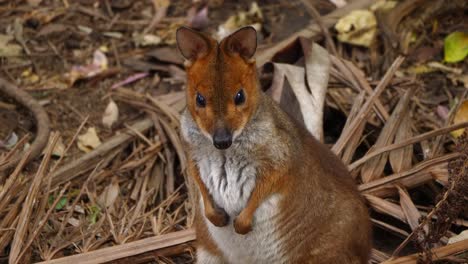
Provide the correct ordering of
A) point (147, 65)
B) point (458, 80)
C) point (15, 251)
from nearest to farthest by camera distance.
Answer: point (15, 251)
point (458, 80)
point (147, 65)

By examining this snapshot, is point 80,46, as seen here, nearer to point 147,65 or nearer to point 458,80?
point 147,65

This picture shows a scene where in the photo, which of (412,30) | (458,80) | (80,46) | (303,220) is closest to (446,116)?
(458,80)

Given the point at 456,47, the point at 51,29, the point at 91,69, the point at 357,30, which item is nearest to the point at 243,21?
the point at 357,30

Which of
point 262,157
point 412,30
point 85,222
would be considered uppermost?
point 262,157

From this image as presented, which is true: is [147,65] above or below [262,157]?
below

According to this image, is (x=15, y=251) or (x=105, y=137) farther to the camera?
(x=105, y=137)

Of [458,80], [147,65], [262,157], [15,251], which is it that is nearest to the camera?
[262,157]

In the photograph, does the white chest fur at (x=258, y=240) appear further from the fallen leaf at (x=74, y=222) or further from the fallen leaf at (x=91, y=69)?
the fallen leaf at (x=91, y=69)
